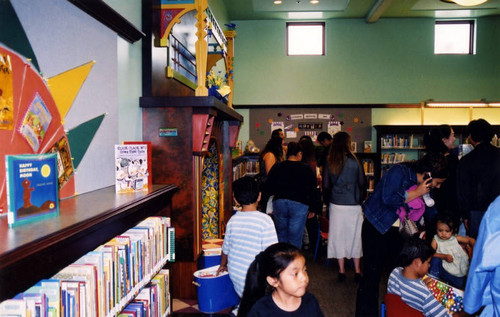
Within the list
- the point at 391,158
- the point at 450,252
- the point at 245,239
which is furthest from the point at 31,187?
the point at 391,158

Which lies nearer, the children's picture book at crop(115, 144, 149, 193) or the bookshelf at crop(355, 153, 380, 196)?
the children's picture book at crop(115, 144, 149, 193)

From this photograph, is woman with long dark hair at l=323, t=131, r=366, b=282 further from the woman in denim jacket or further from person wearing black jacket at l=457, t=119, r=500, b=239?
the woman in denim jacket

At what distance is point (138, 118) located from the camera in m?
3.49

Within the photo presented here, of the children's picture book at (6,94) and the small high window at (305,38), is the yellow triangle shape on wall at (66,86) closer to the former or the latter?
the children's picture book at (6,94)

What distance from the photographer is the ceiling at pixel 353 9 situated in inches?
343

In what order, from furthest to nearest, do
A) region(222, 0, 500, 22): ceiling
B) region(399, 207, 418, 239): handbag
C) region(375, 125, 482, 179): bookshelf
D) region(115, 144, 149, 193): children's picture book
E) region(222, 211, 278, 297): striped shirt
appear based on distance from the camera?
region(375, 125, 482, 179): bookshelf < region(222, 0, 500, 22): ceiling < region(399, 207, 418, 239): handbag < region(222, 211, 278, 297): striped shirt < region(115, 144, 149, 193): children's picture book

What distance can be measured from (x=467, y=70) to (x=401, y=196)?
8396 mm

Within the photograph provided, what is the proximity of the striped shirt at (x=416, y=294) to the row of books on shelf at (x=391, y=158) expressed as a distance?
24.0 feet

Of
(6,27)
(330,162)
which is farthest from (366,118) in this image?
(6,27)

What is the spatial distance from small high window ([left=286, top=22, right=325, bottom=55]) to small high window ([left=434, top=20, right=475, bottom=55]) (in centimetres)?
276

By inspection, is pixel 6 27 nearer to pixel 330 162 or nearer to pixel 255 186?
pixel 255 186

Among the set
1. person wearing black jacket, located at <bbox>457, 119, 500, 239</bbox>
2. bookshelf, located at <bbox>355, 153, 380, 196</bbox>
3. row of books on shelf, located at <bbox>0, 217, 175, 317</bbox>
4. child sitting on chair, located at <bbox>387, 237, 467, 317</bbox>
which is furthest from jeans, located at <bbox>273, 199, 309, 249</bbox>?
bookshelf, located at <bbox>355, 153, 380, 196</bbox>

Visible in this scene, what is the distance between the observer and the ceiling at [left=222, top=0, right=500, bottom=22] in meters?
8.72

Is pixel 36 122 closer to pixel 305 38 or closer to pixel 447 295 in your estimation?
pixel 447 295
